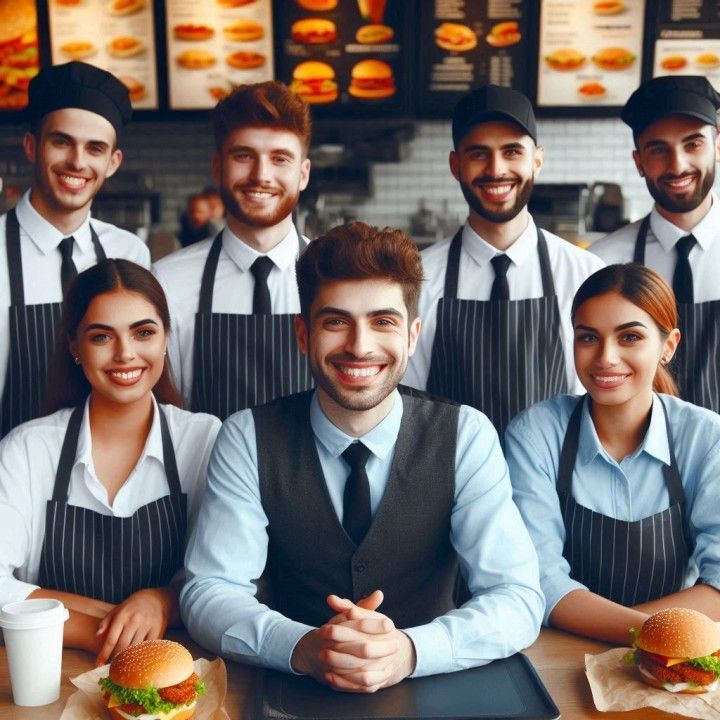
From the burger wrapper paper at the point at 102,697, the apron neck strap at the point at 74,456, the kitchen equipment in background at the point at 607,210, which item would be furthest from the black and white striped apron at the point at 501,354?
the kitchen equipment in background at the point at 607,210

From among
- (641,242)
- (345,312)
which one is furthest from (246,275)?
(641,242)

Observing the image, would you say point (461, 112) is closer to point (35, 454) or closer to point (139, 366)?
point (139, 366)

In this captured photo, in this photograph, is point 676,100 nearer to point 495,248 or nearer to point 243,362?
point 495,248

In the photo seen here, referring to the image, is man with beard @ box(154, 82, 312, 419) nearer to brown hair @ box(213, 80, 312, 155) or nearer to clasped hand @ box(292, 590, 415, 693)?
brown hair @ box(213, 80, 312, 155)

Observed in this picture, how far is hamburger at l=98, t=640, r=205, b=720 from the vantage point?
1.42 metres

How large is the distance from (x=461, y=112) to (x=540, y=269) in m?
0.51

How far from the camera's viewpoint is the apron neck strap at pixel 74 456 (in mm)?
2018

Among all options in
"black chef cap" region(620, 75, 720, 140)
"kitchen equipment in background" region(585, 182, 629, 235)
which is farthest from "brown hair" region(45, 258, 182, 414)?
"kitchen equipment in background" region(585, 182, 629, 235)

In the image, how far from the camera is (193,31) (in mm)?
4711

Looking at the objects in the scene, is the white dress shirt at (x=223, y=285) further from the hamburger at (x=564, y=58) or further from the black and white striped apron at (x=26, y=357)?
the hamburger at (x=564, y=58)

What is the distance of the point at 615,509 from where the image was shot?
201cm

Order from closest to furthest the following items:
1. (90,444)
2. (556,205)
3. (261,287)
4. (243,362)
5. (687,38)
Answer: (90,444) < (243,362) < (261,287) < (687,38) < (556,205)

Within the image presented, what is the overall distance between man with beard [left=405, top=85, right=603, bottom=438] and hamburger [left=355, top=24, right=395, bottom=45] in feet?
6.58

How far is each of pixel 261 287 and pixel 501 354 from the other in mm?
680
